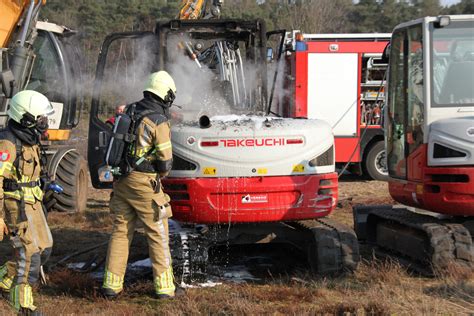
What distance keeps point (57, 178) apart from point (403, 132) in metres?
5.60

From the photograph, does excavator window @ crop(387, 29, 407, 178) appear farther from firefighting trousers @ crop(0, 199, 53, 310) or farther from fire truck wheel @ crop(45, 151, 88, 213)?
fire truck wheel @ crop(45, 151, 88, 213)

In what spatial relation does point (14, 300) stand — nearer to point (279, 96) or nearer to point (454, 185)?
point (454, 185)

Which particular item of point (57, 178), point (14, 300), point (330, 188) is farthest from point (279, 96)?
point (14, 300)

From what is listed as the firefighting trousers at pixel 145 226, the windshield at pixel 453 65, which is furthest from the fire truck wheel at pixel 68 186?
the windshield at pixel 453 65

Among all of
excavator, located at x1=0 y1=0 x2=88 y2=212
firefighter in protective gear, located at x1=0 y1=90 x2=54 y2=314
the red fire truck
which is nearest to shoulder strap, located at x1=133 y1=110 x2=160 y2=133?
firefighter in protective gear, located at x1=0 y1=90 x2=54 y2=314

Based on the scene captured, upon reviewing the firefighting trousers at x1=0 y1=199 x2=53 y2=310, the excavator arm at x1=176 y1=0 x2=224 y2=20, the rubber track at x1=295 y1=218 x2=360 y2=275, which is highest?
the excavator arm at x1=176 y1=0 x2=224 y2=20

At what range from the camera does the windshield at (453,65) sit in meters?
7.11

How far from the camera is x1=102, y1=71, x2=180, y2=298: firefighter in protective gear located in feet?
20.2

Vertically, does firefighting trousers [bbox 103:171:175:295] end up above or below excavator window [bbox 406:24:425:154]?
below

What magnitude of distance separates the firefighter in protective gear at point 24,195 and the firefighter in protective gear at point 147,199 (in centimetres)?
75

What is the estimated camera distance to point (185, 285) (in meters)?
6.68

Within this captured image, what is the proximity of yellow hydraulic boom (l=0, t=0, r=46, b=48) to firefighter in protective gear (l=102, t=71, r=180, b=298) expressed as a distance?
416 cm

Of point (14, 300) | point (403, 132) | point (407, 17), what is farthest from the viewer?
point (407, 17)

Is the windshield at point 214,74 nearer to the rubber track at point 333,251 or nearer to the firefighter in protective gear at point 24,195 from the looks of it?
the rubber track at point 333,251
